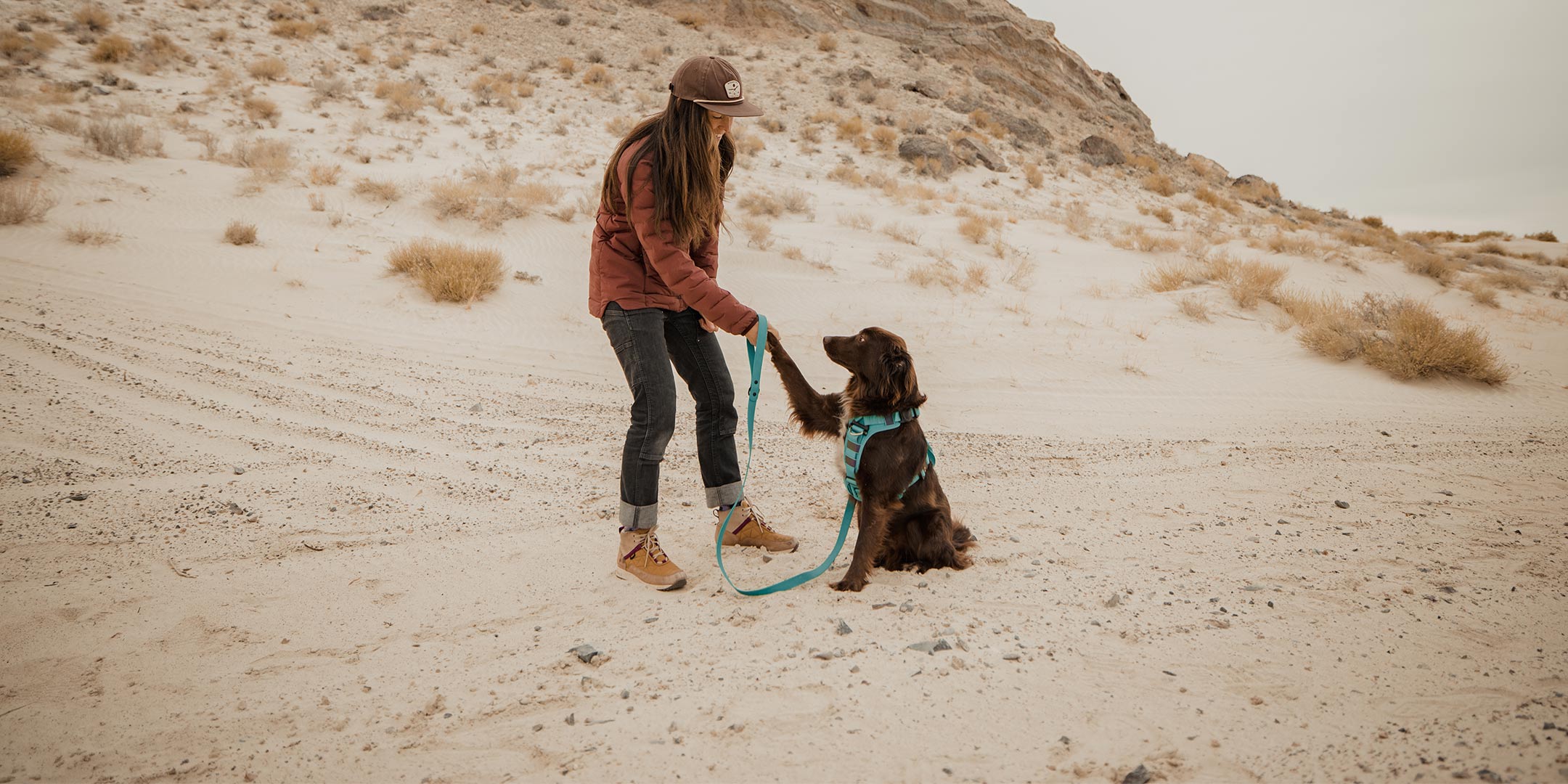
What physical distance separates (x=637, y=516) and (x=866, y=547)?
1088 millimetres

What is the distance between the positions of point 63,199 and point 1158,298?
1417 cm

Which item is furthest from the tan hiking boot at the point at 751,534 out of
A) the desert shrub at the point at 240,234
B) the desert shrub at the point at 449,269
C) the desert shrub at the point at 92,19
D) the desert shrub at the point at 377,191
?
the desert shrub at the point at 92,19

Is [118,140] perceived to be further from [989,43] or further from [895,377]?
[989,43]

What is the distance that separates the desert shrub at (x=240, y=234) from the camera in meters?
8.96

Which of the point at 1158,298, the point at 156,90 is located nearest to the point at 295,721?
the point at 1158,298

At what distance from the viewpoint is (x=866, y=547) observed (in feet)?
12.0

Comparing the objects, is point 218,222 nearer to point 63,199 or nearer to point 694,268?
point 63,199

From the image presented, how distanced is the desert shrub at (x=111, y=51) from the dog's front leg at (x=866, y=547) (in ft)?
68.4

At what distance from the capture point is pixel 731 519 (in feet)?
13.5

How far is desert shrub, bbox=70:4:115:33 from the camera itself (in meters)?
17.8

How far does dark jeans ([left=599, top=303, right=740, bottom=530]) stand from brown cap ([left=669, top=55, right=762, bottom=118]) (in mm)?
901

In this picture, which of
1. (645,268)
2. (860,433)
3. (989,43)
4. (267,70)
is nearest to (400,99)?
(267,70)

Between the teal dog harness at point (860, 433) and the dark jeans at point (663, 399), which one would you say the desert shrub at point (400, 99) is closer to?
the dark jeans at point (663, 399)

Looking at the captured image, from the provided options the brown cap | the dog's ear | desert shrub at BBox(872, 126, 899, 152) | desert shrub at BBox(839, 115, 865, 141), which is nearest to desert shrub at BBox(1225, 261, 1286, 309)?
the dog's ear
